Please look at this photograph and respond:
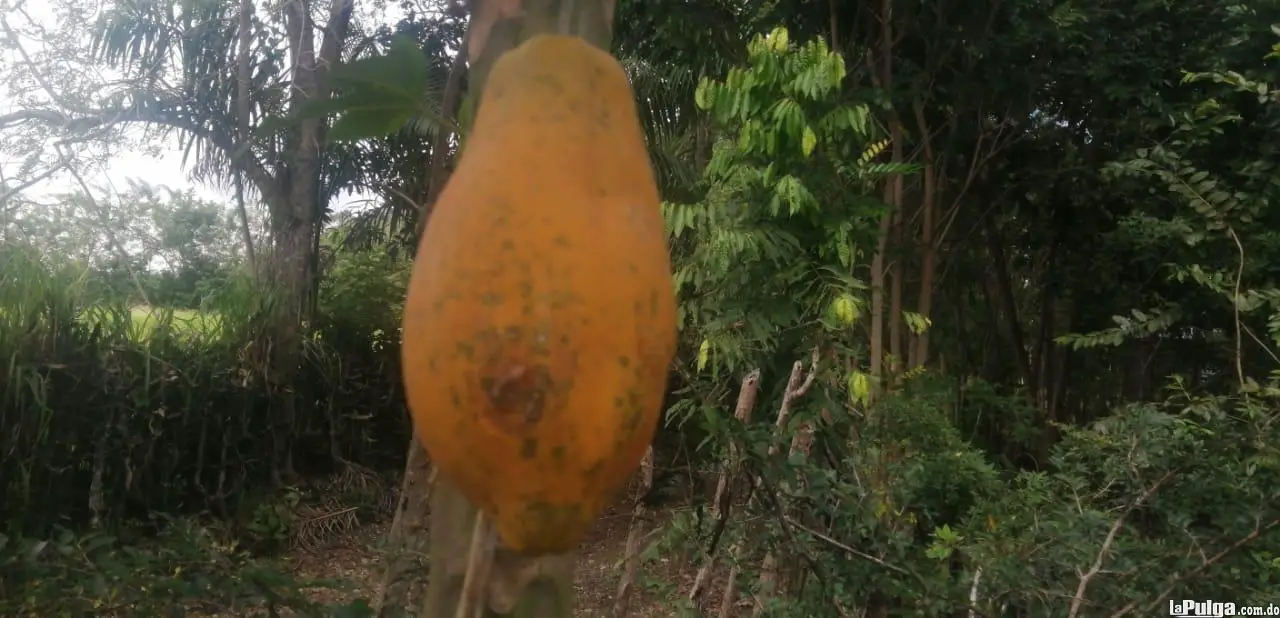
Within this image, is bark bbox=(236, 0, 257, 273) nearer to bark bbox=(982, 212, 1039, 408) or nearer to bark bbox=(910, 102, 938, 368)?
bark bbox=(910, 102, 938, 368)

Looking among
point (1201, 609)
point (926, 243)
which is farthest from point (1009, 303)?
point (1201, 609)

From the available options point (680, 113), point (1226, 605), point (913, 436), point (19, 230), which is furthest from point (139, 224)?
point (1226, 605)

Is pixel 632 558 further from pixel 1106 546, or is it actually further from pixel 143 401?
pixel 143 401

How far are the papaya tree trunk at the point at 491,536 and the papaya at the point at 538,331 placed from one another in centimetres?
3

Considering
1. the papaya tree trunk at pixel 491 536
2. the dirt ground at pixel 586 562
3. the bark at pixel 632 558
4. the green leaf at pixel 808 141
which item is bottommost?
the dirt ground at pixel 586 562

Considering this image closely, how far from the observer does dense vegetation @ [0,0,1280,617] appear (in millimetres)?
1727

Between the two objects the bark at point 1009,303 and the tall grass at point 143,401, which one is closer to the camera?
the tall grass at point 143,401

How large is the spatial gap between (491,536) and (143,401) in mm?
4992

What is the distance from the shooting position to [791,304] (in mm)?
3145

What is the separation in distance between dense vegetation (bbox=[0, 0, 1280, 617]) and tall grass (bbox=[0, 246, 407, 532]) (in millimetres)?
18

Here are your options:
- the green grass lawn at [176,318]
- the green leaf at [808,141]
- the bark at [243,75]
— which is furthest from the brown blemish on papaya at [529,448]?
the bark at [243,75]

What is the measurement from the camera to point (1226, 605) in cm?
166

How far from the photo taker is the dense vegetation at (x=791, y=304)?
5.66 feet

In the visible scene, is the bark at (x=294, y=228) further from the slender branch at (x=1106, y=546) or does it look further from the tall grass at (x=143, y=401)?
the slender branch at (x=1106, y=546)
